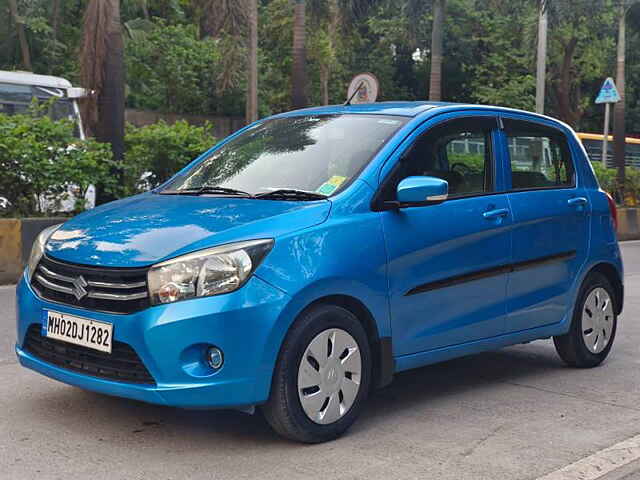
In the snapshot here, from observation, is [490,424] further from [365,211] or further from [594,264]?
[594,264]

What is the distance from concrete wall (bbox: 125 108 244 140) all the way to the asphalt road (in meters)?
29.5

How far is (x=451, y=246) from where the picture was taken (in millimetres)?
5293

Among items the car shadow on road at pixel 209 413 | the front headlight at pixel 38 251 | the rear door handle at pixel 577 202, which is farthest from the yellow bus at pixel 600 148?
the front headlight at pixel 38 251

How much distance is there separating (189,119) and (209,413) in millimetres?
32696

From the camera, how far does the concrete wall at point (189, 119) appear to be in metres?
35.9

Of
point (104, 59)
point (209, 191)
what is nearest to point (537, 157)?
point (209, 191)

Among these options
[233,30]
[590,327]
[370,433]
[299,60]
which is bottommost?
[370,433]

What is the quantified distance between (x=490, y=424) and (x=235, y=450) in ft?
4.49

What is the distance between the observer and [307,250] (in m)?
4.57

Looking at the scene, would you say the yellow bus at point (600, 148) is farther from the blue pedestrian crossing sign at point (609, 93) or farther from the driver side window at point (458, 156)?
the driver side window at point (458, 156)

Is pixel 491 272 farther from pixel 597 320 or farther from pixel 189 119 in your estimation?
pixel 189 119

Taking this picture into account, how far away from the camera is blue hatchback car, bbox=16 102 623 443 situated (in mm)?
4328

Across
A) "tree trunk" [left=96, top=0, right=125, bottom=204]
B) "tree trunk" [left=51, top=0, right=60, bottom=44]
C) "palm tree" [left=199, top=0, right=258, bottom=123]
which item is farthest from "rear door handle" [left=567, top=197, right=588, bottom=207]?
"tree trunk" [left=51, top=0, right=60, bottom=44]

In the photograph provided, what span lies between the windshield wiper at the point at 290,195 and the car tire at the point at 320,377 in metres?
0.59
